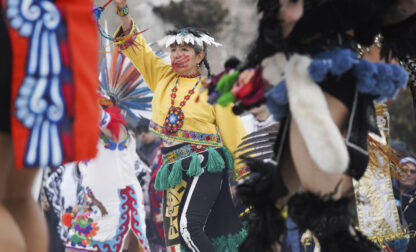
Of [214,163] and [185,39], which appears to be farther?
[185,39]

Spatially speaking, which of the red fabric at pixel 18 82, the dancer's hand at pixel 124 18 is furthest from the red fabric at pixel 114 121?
the red fabric at pixel 18 82

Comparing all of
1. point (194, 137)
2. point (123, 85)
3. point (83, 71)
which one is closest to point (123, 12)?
point (194, 137)

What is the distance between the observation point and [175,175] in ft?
16.1

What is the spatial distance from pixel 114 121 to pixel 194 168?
1.34 metres

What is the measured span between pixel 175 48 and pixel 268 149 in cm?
180

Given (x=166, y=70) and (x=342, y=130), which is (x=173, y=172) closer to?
(x=166, y=70)

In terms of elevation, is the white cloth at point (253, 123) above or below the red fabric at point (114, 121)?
below

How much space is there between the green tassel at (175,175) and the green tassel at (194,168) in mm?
70

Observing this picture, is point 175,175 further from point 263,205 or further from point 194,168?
point 263,205

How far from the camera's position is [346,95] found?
9.88ft

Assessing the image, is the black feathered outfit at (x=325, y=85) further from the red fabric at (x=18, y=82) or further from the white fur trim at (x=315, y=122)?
the red fabric at (x=18, y=82)

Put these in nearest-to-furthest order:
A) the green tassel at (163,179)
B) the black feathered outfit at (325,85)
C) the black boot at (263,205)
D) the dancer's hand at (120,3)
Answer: the black feathered outfit at (325,85) → the black boot at (263,205) → the dancer's hand at (120,3) → the green tassel at (163,179)

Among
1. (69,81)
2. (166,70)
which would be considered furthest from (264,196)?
(166,70)

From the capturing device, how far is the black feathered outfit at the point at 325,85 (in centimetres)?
293
